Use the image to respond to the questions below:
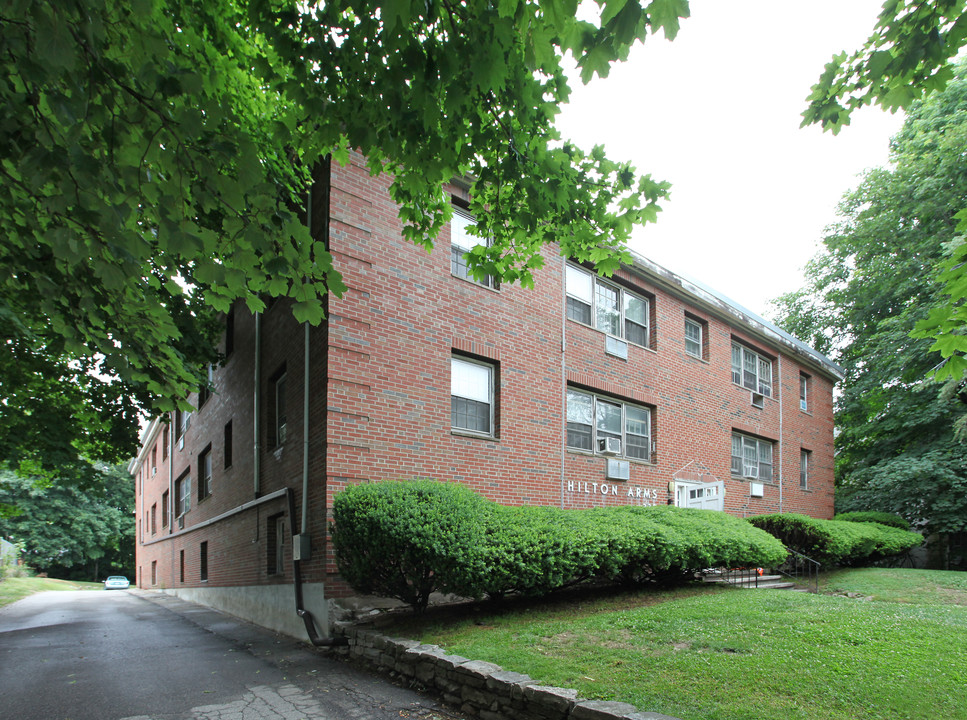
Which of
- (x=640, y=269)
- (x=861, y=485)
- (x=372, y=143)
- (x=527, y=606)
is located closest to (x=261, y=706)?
(x=527, y=606)

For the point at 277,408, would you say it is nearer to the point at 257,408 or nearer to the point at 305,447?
the point at 257,408

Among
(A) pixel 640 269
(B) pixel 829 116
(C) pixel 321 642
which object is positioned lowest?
(C) pixel 321 642

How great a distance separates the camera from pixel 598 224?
6.46 m

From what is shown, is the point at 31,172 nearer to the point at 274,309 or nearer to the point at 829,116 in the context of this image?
the point at 829,116

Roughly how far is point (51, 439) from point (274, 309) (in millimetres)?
4615

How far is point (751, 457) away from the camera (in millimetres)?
18625

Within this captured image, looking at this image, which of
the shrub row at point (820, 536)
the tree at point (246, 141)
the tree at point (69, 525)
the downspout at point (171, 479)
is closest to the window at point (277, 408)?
the tree at point (246, 141)

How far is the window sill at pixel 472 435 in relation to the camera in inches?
414

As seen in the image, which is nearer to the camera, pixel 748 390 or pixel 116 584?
pixel 748 390

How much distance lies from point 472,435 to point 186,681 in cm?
535

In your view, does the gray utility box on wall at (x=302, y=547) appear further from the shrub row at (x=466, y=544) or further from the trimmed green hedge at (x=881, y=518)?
the trimmed green hedge at (x=881, y=518)

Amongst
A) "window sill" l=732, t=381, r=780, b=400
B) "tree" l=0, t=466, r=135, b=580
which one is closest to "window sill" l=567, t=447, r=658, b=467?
"window sill" l=732, t=381, r=780, b=400

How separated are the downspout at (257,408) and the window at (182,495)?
915cm

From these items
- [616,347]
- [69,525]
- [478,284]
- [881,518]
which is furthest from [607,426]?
[69,525]
